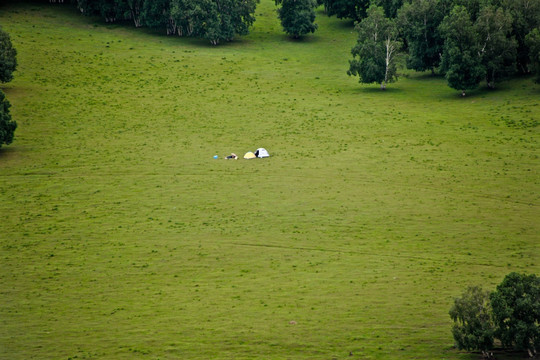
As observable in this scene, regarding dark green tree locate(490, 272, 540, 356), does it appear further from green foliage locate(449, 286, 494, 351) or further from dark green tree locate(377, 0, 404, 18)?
dark green tree locate(377, 0, 404, 18)

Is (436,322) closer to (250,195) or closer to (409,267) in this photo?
(409,267)

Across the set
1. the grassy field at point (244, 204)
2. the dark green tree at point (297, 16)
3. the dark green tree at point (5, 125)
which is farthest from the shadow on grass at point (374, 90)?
the dark green tree at point (5, 125)

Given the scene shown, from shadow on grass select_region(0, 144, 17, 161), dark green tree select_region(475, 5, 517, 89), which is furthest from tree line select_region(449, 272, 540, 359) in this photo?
dark green tree select_region(475, 5, 517, 89)

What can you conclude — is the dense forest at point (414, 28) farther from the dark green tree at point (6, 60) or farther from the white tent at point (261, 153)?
the dark green tree at point (6, 60)

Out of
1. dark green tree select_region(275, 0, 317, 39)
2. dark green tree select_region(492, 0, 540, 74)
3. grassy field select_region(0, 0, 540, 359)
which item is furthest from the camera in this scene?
dark green tree select_region(275, 0, 317, 39)

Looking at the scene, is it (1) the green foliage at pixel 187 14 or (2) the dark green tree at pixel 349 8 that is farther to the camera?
(2) the dark green tree at pixel 349 8

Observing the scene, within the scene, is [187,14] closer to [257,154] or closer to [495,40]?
[257,154]
